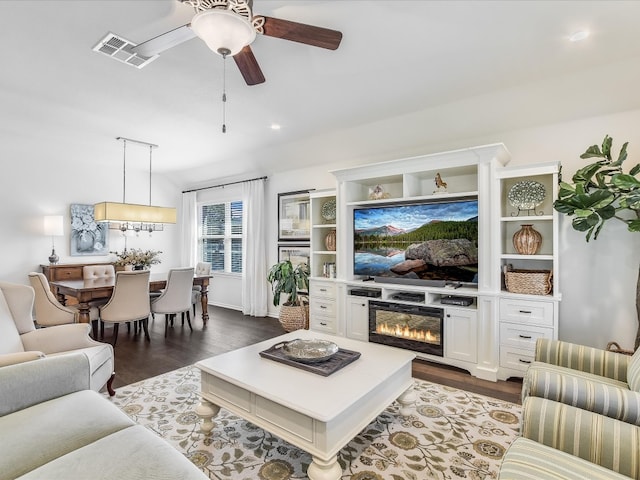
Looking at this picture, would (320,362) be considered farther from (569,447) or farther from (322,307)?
(322,307)

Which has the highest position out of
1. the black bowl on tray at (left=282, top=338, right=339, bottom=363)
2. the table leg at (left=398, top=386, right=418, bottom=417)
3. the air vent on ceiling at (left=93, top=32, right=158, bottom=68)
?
the air vent on ceiling at (left=93, top=32, right=158, bottom=68)

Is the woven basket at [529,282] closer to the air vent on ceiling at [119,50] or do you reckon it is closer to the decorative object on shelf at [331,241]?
the decorative object on shelf at [331,241]

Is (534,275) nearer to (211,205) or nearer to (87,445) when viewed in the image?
(87,445)

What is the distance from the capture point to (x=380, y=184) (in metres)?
4.51

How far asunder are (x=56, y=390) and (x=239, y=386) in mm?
963

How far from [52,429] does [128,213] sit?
379 centimetres

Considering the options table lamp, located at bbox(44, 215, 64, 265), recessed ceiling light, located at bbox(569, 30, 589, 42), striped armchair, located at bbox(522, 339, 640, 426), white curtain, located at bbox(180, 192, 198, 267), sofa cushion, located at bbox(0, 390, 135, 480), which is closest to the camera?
sofa cushion, located at bbox(0, 390, 135, 480)

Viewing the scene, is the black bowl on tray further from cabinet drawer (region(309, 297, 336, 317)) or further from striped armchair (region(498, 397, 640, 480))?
cabinet drawer (region(309, 297, 336, 317))

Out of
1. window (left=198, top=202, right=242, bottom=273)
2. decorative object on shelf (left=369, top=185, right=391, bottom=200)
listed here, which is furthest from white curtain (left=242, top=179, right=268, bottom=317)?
decorative object on shelf (left=369, top=185, right=391, bottom=200)

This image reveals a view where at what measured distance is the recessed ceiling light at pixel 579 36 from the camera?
2.33 meters

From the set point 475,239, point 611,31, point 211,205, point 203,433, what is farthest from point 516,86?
point 211,205

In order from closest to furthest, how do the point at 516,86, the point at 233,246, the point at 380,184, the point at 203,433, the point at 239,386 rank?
the point at 239,386
the point at 203,433
the point at 516,86
the point at 380,184
the point at 233,246

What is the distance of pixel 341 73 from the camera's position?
9.75 feet

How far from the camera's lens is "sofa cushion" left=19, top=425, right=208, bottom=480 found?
1220 mm
